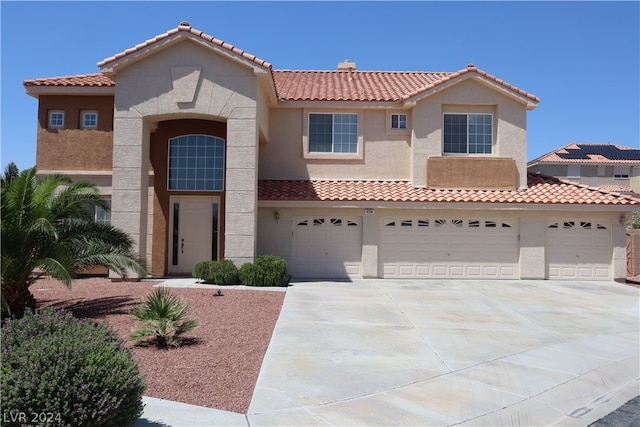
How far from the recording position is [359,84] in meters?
21.2

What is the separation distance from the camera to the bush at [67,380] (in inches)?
148

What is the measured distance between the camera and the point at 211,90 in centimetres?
1529

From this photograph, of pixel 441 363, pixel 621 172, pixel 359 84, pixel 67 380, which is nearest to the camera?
pixel 67 380

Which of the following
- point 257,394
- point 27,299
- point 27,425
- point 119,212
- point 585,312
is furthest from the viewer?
point 119,212

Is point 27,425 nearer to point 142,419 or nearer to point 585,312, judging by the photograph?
point 142,419

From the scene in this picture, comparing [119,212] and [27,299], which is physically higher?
[119,212]

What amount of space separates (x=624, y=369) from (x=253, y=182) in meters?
10.9

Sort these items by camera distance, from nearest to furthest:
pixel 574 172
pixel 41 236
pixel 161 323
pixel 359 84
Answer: pixel 161 323 < pixel 41 236 < pixel 359 84 < pixel 574 172

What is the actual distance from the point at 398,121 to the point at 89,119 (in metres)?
11.4

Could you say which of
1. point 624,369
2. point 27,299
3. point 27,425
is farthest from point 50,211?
point 624,369

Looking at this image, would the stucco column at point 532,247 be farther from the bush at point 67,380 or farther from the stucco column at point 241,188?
the bush at point 67,380

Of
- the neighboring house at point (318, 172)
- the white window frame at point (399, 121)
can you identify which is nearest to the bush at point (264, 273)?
the neighboring house at point (318, 172)

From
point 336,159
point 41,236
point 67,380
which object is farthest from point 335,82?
point 67,380

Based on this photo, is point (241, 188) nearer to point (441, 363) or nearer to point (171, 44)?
point (171, 44)
